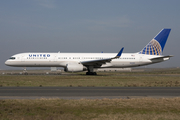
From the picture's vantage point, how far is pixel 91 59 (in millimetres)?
41969

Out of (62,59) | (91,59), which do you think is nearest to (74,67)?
(62,59)

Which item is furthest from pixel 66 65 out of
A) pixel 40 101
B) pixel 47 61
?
pixel 40 101

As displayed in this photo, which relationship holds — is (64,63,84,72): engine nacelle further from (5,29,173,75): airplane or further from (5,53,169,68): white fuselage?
(5,53,169,68): white fuselage

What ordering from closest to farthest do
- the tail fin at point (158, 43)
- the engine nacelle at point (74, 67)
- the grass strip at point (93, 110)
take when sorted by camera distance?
1. the grass strip at point (93, 110)
2. the engine nacelle at point (74, 67)
3. the tail fin at point (158, 43)

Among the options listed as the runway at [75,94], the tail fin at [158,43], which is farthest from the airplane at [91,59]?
the runway at [75,94]

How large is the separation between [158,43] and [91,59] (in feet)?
51.5

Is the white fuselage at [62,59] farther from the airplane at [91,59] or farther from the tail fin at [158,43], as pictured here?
the tail fin at [158,43]

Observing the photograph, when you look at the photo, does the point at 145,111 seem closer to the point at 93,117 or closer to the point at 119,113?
the point at 119,113

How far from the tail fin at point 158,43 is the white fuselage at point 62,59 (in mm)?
2696

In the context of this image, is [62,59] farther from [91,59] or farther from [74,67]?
[91,59]

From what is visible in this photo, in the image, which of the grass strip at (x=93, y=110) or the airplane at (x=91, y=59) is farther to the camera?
the airplane at (x=91, y=59)

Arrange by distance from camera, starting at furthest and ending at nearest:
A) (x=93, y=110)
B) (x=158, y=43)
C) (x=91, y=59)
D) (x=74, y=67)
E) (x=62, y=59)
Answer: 1. (x=158, y=43)
2. (x=91, y=59)
3. (x=62, y=59)
4. (x=74, y=67)
5. (x=93, y=110)

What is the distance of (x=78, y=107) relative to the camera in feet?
34.1

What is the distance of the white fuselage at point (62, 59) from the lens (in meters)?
39.4
